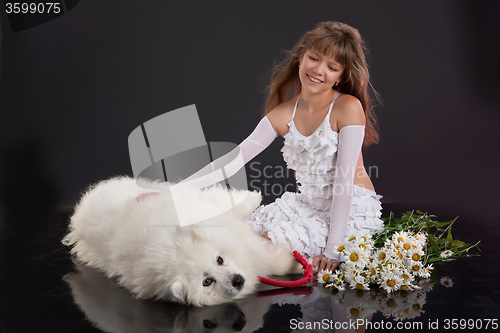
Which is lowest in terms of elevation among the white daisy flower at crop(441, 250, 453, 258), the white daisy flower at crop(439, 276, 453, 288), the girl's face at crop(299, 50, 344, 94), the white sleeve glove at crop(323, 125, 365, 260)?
the white daisy flower at crop(441, 250, 453, 258)

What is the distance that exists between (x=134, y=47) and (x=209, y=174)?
2.16 m

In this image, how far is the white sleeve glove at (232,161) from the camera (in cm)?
238

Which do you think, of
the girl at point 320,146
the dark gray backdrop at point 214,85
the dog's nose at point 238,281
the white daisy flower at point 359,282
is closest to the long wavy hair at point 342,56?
the girl at point 320,146

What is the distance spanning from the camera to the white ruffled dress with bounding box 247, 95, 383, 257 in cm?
226

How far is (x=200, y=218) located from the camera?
6.48 feet

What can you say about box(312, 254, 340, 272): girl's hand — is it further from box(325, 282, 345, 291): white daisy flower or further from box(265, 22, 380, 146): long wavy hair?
box(265, 22, 380, 146): long wavy hair

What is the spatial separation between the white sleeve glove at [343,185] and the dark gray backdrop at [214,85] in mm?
1932

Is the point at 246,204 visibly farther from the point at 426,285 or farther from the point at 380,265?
the point at 426,285

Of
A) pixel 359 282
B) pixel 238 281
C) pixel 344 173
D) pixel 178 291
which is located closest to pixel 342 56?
pixel 344 173

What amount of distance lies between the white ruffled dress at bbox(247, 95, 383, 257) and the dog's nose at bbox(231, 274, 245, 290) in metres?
0.46

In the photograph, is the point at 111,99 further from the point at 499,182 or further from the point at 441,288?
the point at 499,182

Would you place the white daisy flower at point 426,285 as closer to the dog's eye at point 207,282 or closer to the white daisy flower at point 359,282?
the white daisy flower at point 359,282

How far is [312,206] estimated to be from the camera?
245 cm

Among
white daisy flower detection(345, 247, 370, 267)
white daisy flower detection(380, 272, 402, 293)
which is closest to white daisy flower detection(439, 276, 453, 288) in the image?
white daisy flower detection(380, 272, 402, 293)
